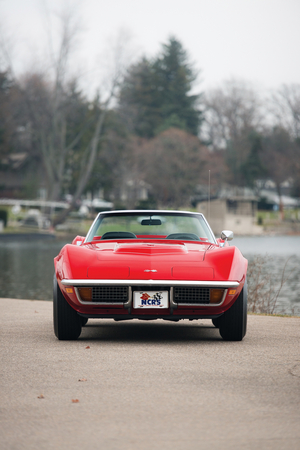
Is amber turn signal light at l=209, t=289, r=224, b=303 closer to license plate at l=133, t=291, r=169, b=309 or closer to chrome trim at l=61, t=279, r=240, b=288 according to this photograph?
chrome trim at l=61, t=279, r=240, b=288

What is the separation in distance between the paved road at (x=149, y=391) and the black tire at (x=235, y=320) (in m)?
0.13

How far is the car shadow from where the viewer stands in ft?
22.5

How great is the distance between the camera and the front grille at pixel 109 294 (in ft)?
20.2

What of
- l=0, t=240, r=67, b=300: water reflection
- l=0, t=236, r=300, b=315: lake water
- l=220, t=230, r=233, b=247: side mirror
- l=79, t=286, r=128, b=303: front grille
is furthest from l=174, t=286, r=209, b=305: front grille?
l=0, t=240, r=67, b=300: water reflection

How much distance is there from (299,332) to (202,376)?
9.54 feet

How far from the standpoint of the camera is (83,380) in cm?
486

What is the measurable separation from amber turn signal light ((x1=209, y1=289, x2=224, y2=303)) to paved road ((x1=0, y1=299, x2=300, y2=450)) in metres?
0.47

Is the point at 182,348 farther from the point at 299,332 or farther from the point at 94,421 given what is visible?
the point at 94,421

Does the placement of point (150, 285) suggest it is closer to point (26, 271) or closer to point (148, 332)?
point (148, 332)

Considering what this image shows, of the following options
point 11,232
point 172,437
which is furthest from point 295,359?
point 11,232

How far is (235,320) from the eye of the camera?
6488 mm

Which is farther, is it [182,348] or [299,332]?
[299,332]

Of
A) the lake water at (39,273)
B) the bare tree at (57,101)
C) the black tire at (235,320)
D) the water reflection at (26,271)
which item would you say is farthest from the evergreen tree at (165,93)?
the black tire at (235,320)

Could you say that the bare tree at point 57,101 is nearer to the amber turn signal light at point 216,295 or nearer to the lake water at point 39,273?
the lake water at point 39,273
